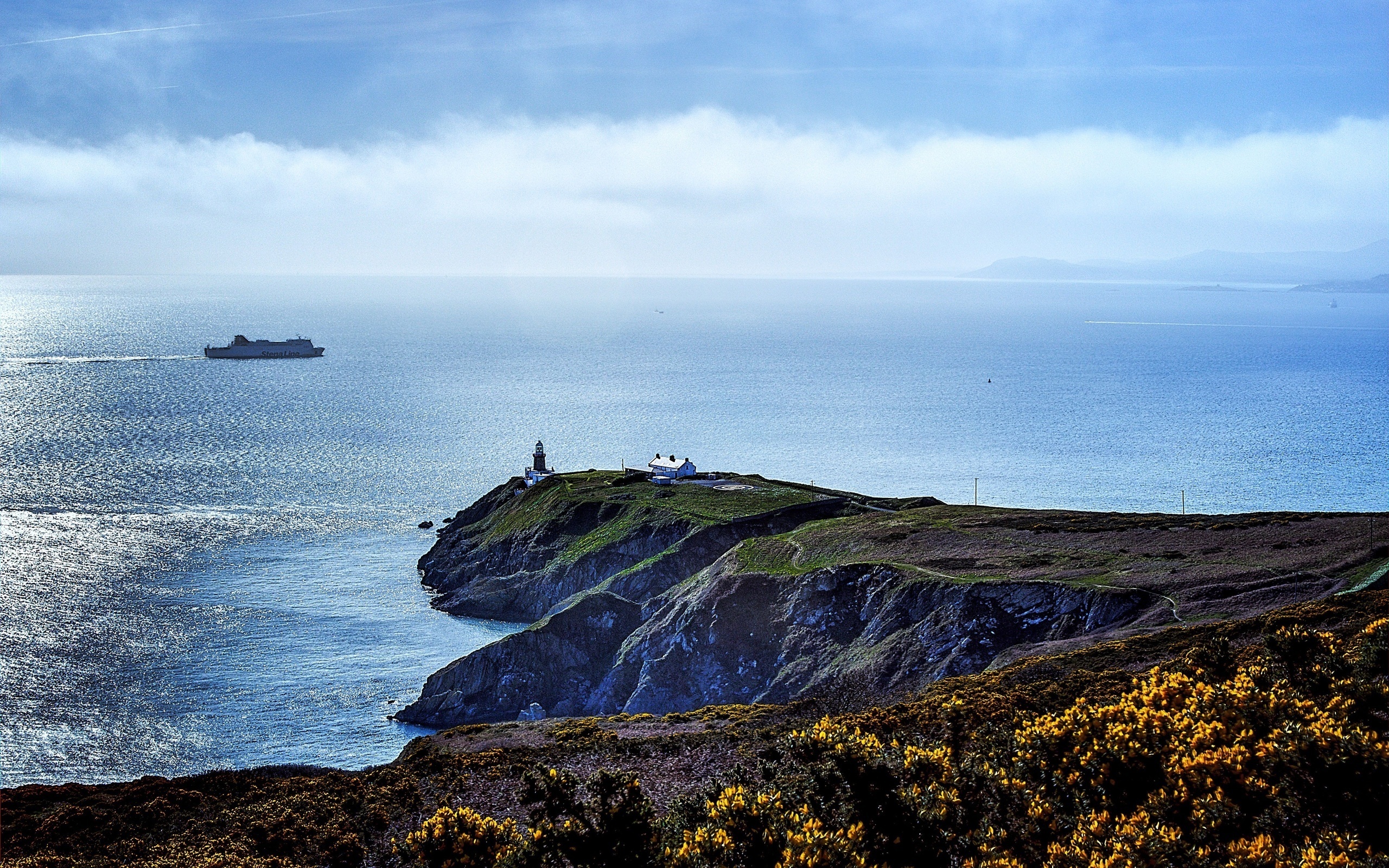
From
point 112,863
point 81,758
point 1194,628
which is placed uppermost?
point 1194,628

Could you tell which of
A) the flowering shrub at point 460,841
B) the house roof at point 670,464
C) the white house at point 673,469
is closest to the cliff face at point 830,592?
the white house at point 673,469

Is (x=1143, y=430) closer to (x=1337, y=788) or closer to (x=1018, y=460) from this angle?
(x=1018, y=460)

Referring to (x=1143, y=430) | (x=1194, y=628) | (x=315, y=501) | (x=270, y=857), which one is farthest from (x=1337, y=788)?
(x=1143, y=430)

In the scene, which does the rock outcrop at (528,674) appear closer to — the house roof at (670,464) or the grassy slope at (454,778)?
the grassy slope at (454,778)

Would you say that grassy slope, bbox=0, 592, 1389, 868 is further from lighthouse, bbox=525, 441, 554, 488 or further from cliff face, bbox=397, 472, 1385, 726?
lighthouse, bbox=525, 441, 554, 488

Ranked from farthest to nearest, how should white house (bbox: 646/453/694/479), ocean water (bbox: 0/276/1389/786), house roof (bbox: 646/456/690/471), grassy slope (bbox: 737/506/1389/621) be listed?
house roof (bbox: 646/456/690/471) < white house (bbox: 646/453/694/479) < ocean water (bbox: 0/276/1389/786) < grassy slope (bbox: 737/506/1389/621)

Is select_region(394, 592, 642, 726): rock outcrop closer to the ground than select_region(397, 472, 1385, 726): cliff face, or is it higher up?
closer to the ground

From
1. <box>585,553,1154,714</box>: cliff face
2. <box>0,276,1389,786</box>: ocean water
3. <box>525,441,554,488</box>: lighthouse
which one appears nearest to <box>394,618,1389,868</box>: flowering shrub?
<box>585,553,1154,714</box>: cliff face
